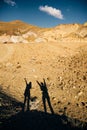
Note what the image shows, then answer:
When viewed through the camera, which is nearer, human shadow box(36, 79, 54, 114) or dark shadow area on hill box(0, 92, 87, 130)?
dark shadow area on hill box(0, 92, 87, 130)

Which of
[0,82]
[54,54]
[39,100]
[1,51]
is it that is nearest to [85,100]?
[39,100]

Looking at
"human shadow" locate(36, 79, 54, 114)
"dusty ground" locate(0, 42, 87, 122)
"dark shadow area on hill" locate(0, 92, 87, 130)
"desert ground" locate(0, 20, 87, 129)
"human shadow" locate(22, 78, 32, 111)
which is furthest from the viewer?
"dusty ground" locate(0, 42, 87, 122)

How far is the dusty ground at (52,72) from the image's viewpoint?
1219cm

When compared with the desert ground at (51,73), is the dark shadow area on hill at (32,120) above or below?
below

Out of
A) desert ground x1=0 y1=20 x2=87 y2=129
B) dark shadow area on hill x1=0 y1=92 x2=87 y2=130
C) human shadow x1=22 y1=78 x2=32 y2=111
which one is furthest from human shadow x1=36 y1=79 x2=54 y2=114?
dark shadow area on hill x1=0 y1=92 x2=87 y2=130

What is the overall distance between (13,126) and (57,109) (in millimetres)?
3372

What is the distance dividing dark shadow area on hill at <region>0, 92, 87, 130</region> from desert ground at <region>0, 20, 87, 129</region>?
1.71 feet

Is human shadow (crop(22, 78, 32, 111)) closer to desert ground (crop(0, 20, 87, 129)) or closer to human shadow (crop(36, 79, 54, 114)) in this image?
desert ground (crop(0, 20, 87, 129))

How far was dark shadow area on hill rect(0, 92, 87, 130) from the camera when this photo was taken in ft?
29.3

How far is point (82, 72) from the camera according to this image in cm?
1617

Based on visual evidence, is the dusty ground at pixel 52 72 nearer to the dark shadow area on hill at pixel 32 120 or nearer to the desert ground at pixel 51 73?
the desert ground at pixel 51 73

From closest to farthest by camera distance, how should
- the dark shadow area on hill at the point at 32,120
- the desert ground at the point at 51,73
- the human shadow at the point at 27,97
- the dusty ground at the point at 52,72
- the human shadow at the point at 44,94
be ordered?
the dark shadow area on hill at the point at 32,120 → the human shadow at the point at 27,97 → the human shadow at the point at 44,94 → the desert ground at the point at 51,73 → the dusty ground at the point at 52,72

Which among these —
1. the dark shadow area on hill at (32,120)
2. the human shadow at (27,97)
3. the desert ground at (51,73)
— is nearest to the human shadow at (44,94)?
the desert ground at (51,73)

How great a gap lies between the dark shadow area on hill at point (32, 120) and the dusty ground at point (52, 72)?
0.72 m
